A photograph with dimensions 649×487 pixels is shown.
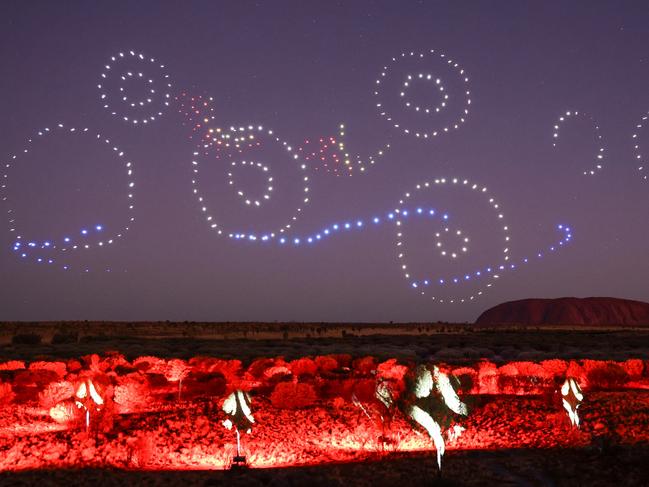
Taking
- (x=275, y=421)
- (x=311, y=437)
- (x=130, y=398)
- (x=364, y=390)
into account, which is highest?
(x=364, y=390)

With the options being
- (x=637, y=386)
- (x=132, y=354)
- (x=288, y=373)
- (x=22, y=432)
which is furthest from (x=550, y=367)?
(x=132, y=354)

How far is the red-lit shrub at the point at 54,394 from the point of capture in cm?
1612

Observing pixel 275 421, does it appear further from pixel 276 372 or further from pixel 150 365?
pixel 150 365

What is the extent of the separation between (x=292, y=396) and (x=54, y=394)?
5751mm

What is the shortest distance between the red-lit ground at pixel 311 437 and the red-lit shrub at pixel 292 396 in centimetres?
2

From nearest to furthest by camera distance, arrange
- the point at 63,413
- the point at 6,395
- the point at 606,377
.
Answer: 1. the point at 63,413
2. the point at 6,395
3. the point at 606,377

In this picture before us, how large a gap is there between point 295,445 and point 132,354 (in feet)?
86.7

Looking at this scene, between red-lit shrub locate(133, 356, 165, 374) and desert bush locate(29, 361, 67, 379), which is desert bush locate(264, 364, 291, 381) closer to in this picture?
red-lit shrub locate(133, 356, 165, 374)

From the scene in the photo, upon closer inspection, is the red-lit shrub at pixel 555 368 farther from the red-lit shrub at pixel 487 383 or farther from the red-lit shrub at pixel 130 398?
the red-lit shrub at pixel 130 398

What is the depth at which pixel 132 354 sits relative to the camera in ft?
121

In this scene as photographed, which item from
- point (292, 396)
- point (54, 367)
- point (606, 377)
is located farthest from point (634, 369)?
point (54, 367)

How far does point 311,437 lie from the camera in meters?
13.0

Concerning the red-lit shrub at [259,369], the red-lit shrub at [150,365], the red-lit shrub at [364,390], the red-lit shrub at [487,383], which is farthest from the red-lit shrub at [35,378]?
the red-lit shrub at [487,383]

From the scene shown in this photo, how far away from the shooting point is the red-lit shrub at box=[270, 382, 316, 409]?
613 inches
